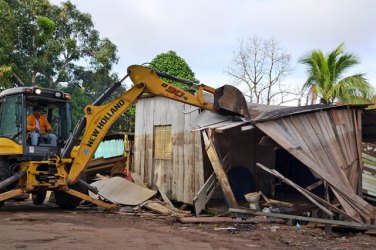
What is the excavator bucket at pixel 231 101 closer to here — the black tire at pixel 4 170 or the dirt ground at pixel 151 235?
the dirt ground at pixel 151 235

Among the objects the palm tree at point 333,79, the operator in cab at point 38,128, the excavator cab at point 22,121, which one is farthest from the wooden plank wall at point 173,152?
the palm tree at point 333,79

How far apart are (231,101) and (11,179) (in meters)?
5.78

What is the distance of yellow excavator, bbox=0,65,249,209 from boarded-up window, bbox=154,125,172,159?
2358mm

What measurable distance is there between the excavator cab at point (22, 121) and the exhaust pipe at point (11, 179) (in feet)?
1.36

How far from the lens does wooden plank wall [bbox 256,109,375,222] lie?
9.28 metres

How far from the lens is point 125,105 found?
11383mm

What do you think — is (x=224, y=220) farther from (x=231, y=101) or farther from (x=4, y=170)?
(x=4, y=170)

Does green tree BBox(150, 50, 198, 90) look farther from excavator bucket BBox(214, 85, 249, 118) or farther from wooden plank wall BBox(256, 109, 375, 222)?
wooden plank wall BBox(256, 109, 375, 222)

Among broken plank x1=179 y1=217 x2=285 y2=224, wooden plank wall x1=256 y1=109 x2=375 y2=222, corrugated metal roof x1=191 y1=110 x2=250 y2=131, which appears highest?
corrugated metal roof x1=191 y1=110 x2=250 y2=131

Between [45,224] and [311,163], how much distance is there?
5.71 m

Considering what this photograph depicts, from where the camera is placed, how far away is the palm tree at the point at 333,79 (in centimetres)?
1914

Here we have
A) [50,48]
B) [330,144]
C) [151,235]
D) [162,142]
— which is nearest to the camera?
[151,235]

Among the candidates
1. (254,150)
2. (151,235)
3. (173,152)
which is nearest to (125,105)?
(173,152)

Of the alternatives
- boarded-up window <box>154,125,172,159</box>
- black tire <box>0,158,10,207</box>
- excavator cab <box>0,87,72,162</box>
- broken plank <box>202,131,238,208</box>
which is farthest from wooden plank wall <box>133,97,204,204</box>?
black tire <box>0,158,10,207</box>
